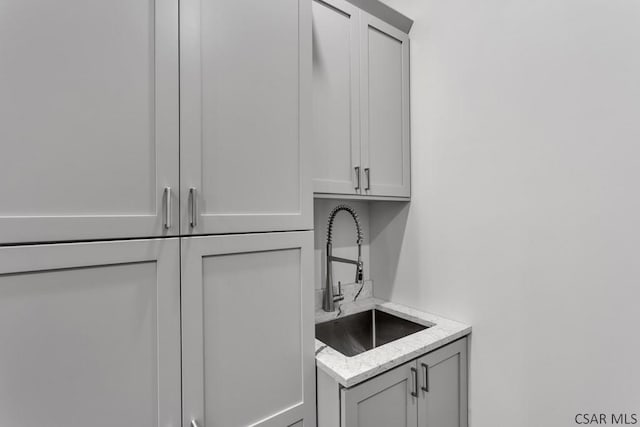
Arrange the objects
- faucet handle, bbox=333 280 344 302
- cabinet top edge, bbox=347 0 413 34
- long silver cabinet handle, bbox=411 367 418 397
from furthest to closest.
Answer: faucet handle, bbox=333 280 344 302 < cabinet top edge, bbox=347 0 413 34 < long silver cabinet handle, bbox=411 367 418 397

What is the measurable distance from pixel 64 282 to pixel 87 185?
0.24 metres

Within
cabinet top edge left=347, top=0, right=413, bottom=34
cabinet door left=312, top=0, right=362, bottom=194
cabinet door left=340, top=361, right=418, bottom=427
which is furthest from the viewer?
cabinet top edge left=347, top=0, right=413, bottom=34

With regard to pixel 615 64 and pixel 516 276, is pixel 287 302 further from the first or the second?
Result: pixel 615 64


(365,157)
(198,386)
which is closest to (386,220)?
(365,157)

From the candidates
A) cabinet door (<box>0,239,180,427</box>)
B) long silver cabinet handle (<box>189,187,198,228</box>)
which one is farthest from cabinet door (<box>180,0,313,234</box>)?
cabinet door (<box>0,239,180,427</box>)

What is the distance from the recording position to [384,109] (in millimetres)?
1575

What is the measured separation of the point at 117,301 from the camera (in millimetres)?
764

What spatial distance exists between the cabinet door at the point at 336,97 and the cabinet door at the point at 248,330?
0.42 metres

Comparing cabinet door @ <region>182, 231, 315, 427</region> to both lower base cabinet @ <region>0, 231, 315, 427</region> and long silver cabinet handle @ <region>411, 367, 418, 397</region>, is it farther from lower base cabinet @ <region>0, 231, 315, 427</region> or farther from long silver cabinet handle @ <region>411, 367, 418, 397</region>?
long silver cabinet handle @ <region>411, 367, 418, 397</region>

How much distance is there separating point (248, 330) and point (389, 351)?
57cm

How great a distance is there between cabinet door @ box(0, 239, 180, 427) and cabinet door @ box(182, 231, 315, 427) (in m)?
0.06

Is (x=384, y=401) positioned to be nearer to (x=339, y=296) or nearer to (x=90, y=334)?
(x=339, y=296)

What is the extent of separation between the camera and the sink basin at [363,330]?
1.56 m

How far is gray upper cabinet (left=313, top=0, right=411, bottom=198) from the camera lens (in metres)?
1.37
